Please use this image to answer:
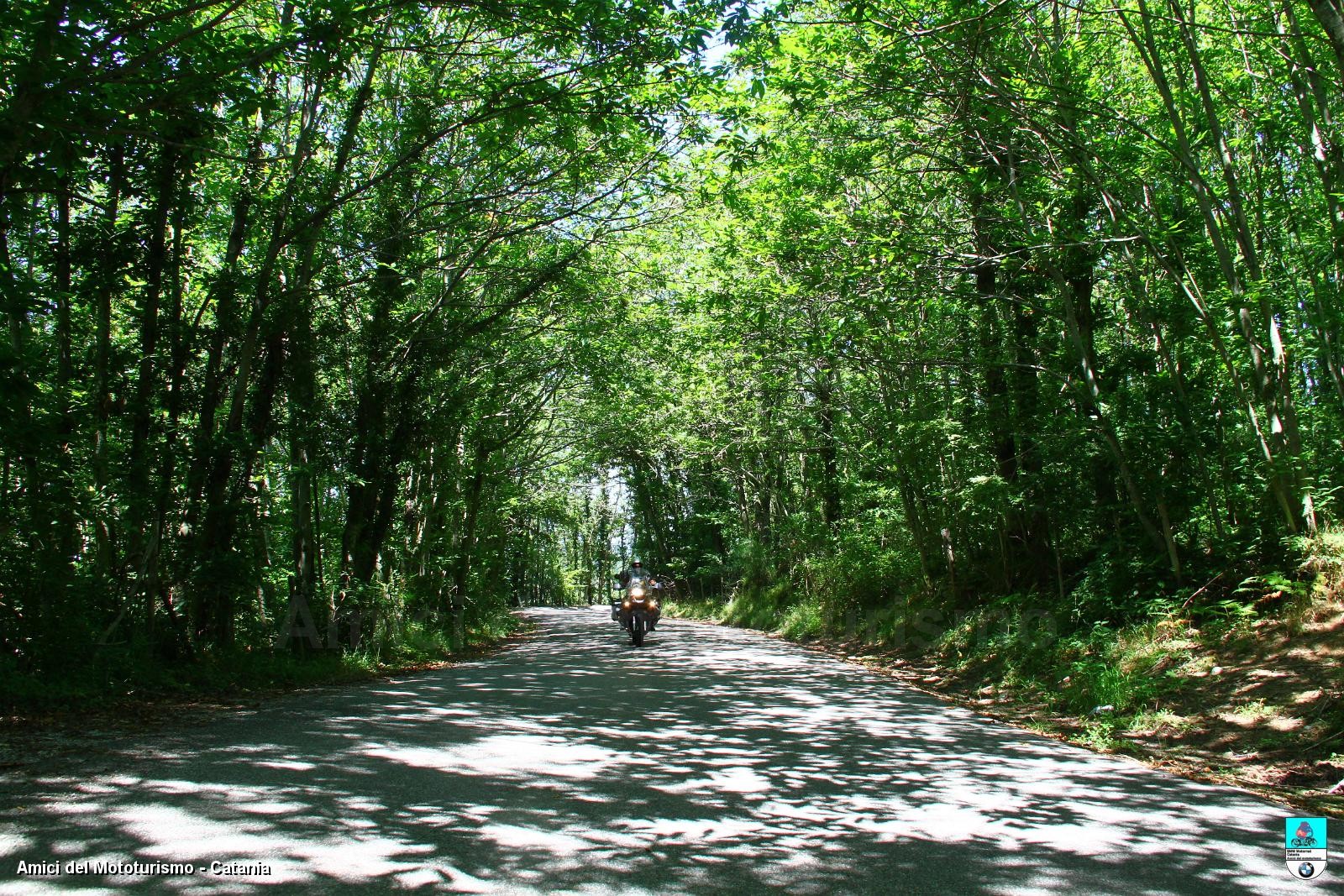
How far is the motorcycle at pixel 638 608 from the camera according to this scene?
18766 millimetres

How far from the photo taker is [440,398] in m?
15.2

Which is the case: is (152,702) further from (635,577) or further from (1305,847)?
(635,577)

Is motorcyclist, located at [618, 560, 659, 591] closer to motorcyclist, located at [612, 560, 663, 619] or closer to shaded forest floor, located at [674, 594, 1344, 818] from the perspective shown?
motorcyclist, located at [612, 560, 663, 619]

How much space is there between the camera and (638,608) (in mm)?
19109

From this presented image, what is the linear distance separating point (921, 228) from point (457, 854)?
11422 mm

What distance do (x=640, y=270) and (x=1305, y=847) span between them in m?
14.7

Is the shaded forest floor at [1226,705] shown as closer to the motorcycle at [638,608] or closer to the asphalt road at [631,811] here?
the asphalt road at [631,811]

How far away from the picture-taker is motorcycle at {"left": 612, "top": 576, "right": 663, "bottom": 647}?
18.8 metres

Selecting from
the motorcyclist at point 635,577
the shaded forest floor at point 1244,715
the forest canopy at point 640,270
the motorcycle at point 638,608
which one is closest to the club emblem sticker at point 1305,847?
the shaded forest floor at point 1244,715

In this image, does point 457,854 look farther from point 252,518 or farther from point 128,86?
point 252,518

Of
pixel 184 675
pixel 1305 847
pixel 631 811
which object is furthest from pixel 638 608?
pixel 1305 847

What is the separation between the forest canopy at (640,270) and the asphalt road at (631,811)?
11.5 feet

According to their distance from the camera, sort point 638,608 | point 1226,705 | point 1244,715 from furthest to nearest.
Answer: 1. point 638,608
2. point 1226,705
3. point 1244,715

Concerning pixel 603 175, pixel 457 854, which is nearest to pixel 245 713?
pixel 457 854
